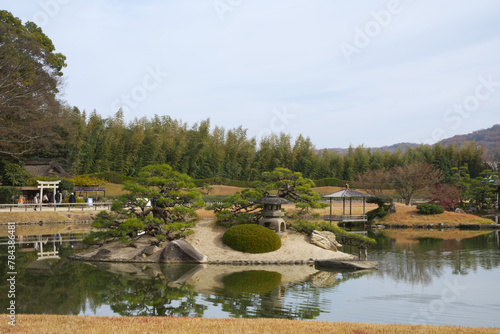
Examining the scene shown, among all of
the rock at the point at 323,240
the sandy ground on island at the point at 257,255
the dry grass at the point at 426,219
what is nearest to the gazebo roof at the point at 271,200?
the sandy ground on island at the point at 257,255

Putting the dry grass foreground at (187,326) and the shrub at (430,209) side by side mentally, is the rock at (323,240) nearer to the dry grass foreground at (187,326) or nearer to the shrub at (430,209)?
the dry grass foreground at (187,326)

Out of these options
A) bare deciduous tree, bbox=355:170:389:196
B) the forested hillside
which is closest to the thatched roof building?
the forested hillside

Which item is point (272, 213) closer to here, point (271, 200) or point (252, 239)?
point (271, 200)

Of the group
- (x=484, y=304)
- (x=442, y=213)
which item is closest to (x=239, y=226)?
(x=484, y=304)

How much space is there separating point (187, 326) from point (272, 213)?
9.73 meters

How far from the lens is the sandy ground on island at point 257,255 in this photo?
46.7ft

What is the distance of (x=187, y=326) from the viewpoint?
21.1 ft

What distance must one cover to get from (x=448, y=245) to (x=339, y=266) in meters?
7.77

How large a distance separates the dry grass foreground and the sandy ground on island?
23.9ft

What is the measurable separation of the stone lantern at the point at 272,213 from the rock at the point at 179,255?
2.92 m

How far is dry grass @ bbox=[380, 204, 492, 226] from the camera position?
2736 centimetres

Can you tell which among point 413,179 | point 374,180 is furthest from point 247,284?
point 374,180

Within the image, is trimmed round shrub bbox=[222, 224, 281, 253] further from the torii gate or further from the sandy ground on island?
the torii gate

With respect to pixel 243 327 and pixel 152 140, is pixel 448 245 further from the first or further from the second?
pixel 152 140
